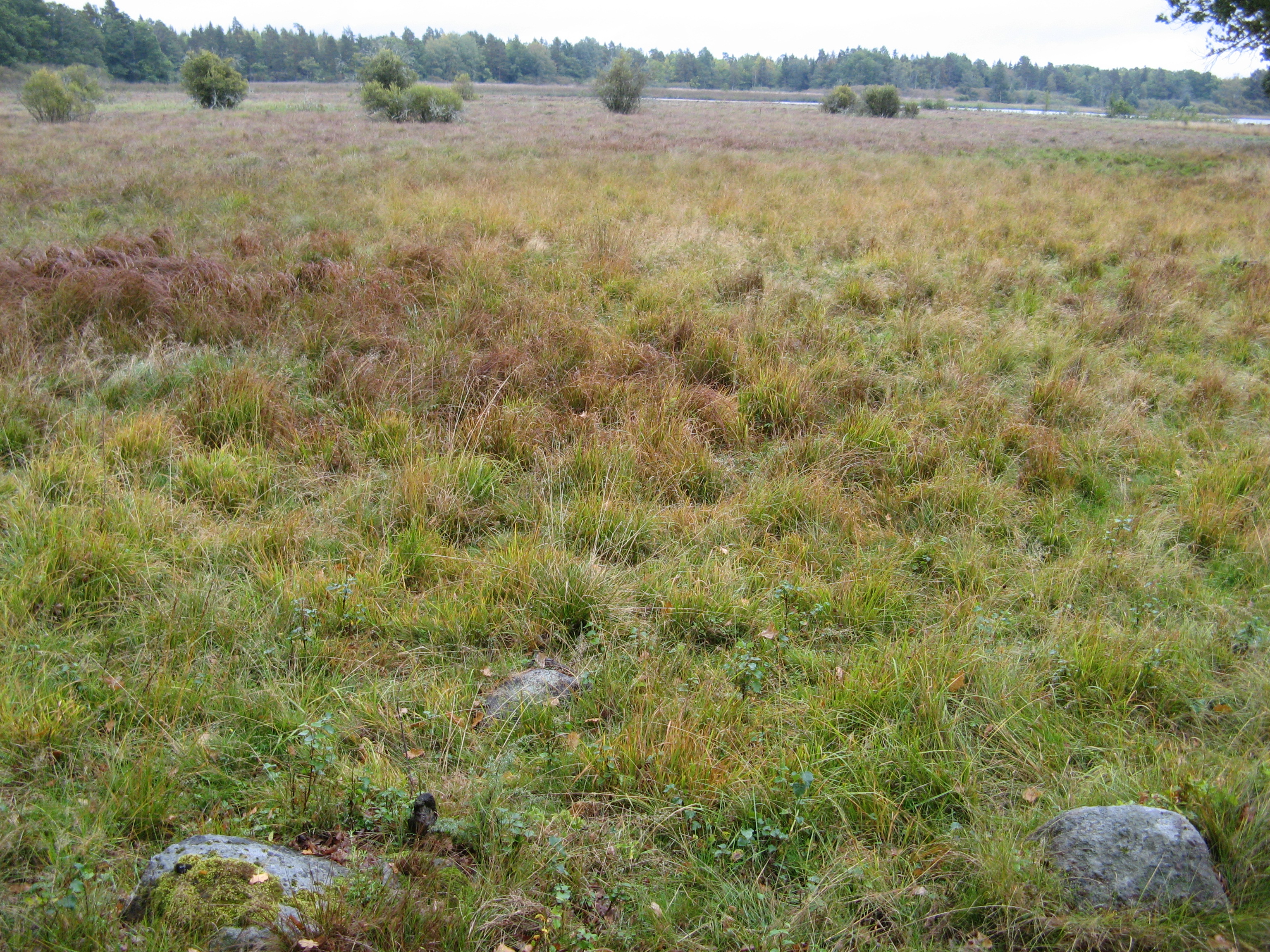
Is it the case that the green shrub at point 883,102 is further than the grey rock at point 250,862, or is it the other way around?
the green shrub at point 883,102

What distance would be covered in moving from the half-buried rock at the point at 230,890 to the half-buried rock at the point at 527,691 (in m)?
0.78

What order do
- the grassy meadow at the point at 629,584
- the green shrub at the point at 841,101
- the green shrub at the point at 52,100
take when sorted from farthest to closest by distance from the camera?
the green shrub at the point at 841,101
the green shrub at the point at 52,100
the grassy meadow at the point at 629,584

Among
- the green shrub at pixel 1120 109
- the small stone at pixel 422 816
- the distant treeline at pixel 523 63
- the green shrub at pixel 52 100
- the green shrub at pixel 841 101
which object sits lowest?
the small stone at pixel 422 816

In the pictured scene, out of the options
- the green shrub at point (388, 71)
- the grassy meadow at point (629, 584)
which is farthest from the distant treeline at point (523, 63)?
the grassy meadow at point (629, 584)

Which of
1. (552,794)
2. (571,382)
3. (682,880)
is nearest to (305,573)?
(552,794)

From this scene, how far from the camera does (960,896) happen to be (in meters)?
2.04

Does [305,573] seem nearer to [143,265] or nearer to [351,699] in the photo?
[351,699]

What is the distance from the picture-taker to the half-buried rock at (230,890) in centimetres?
180

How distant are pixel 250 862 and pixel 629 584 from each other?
1829 mm

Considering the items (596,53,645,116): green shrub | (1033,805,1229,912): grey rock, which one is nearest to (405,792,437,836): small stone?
(1033,805,1229,912): grey rock

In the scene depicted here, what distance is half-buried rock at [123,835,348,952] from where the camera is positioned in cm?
180

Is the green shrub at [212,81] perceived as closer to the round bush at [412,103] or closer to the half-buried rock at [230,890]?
the round bush at [412,103]

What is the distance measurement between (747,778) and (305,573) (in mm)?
2206

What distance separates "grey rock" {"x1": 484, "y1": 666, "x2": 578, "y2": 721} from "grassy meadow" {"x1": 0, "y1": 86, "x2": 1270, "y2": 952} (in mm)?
83
